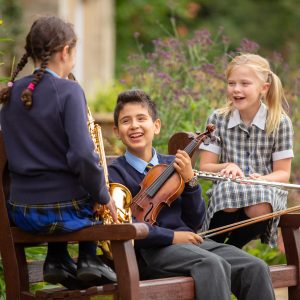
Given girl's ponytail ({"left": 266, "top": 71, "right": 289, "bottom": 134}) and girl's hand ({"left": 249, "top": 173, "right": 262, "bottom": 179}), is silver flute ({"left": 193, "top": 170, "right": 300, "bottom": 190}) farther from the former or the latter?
girl's ponytail ({"left": 266, "top": 71, "right": 289, "bottom": 134})

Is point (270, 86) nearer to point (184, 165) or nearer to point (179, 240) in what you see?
point (184, 165)

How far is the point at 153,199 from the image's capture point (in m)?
4.79

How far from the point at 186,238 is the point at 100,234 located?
2.04 ft

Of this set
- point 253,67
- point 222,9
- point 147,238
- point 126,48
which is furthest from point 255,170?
point 222,9

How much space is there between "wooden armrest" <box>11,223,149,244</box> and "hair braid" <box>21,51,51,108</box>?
558mm

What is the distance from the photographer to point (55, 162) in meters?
4.34

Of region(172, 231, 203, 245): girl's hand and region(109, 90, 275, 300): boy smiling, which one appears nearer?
region(109, 90, 275, 300): boy smiling

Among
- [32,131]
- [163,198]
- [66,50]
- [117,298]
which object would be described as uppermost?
[66,50]

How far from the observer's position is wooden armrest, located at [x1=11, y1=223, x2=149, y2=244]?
419cm

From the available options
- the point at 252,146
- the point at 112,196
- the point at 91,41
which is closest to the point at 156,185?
the point at 112,196

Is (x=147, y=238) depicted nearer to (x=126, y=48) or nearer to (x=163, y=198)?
(x=163, y=198)

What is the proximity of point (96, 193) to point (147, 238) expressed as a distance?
0.45m

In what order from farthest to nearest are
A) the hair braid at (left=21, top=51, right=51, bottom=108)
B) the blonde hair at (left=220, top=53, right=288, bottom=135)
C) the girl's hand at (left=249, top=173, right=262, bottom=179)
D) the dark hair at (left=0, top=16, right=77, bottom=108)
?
the blonde hair at (left=220, top=53, right=288, bottom=135) < the girl's hand at (left=249, top=173, right=262, bottom=179) < the dark hair at (left=0, top=16, right=77, bottom=108) < the hair braid at (left=21, top=51, right=51, bottom=108)

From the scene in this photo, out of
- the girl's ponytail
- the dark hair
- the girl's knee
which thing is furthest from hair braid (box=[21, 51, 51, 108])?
the girl's ponytail
